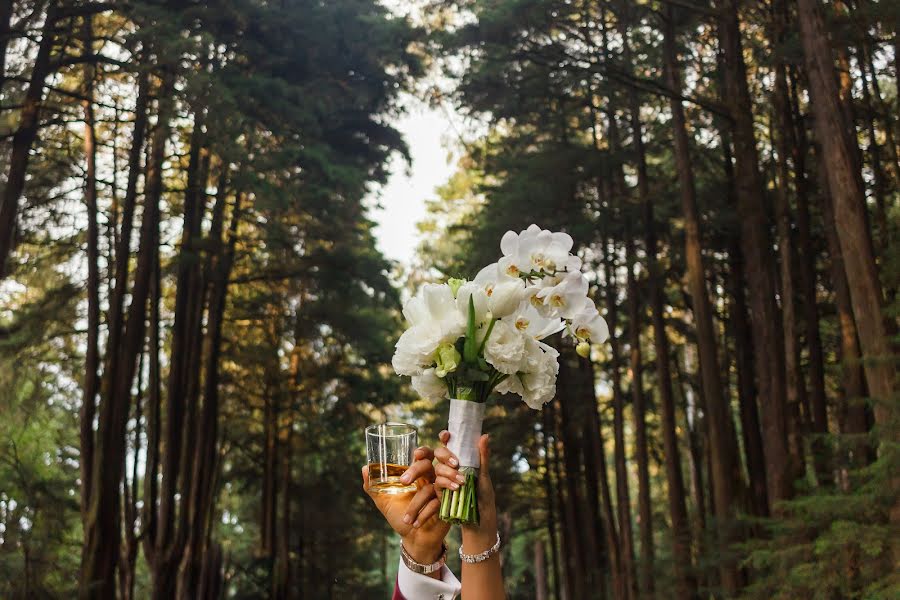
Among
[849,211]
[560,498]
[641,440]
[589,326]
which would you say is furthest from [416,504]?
[560,498]

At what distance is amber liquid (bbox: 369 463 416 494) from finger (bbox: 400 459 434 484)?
0.02 meters

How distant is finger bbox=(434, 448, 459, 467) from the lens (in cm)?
228

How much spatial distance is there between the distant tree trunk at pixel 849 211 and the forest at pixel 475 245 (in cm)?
3

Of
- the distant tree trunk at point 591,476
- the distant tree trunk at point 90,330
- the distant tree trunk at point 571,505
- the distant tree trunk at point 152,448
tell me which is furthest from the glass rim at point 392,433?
the distant tree trunk at point 571,505

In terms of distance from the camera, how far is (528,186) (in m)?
14.9

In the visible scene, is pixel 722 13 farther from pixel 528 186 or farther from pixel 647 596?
pixel 647 596

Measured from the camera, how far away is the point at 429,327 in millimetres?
2414

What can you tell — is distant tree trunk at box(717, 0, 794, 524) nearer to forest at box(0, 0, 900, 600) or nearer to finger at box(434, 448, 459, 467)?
forest at box(0, 0, 900, 600)

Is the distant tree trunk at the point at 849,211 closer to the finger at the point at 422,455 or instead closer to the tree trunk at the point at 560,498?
the finger at the point at 422,455

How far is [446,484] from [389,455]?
0.18 meters

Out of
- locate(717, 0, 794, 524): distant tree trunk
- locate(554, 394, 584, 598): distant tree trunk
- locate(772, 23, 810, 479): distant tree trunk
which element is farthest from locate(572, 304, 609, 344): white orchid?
locate(554, 394, 584, 598): distant tree trunk

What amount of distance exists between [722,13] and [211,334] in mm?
9157

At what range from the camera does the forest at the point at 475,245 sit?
354 inches

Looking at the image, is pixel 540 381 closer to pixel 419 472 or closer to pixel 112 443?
pixel 419 472
